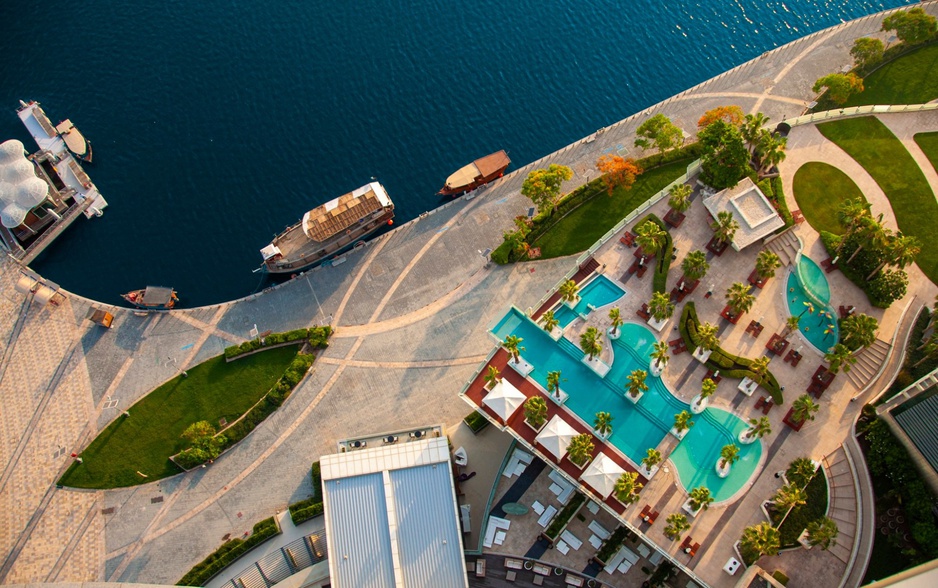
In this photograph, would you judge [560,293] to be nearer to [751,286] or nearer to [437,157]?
[751,286]

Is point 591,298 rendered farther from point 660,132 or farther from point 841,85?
→ point 841,85

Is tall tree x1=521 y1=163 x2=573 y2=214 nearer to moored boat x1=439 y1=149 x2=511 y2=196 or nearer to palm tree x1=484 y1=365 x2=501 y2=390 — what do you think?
moored boat x1=439 y1=149 x2=511 y2=196

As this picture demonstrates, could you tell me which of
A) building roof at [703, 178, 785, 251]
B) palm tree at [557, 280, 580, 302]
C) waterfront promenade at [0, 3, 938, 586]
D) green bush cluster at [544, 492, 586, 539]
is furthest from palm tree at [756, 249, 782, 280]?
green bush cluster at [544, 492, 586, 539]

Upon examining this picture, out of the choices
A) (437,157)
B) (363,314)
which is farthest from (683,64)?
(363,314)

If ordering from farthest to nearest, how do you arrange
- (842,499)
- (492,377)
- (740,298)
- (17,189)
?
(17,189) < (740,298) < (492,377) < (842,499)

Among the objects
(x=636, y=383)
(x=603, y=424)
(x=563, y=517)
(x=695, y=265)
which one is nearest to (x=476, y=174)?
(x=695, y=265)

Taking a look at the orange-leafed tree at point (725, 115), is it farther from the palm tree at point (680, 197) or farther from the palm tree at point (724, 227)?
the palm tree at point (724, 227)
